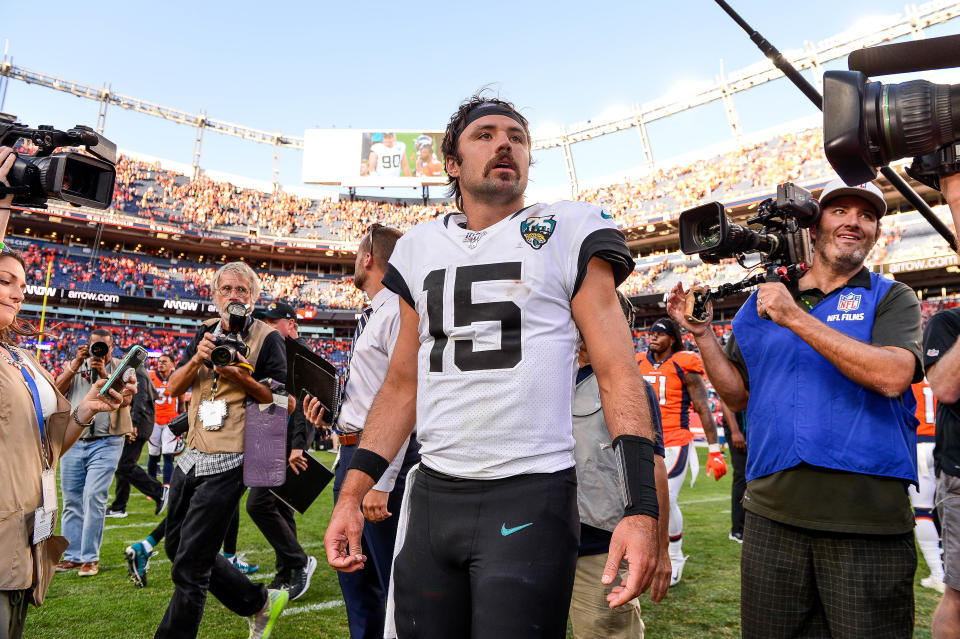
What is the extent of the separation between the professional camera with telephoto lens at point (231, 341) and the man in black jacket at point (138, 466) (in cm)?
532

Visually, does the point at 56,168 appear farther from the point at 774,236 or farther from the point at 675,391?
the point at 675,391

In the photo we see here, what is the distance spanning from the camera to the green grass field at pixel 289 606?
13.1 feet

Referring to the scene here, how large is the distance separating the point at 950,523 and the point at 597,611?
1.99 metres

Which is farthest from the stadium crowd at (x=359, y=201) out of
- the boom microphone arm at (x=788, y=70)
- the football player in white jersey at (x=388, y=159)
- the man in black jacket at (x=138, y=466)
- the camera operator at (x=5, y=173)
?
the camera operator at (x=5, y=173)

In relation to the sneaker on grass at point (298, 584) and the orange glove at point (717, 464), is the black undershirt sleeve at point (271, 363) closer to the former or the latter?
the sneaker on grass at point (298, 584)

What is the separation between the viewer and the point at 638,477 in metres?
1.43

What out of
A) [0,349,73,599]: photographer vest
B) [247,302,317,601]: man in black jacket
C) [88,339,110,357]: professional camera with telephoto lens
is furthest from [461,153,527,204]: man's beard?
[247,302,317,601]: man in black jacket

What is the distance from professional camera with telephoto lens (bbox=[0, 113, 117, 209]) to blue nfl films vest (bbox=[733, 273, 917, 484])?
271 cm

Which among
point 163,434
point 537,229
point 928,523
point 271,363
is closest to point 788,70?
point 537,229

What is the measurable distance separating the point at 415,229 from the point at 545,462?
0.95 meters

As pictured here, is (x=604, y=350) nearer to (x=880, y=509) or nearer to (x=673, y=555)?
(x=880, y=509)

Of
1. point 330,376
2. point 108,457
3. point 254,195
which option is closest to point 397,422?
point 330,376

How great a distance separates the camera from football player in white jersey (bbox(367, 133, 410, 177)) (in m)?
43.7

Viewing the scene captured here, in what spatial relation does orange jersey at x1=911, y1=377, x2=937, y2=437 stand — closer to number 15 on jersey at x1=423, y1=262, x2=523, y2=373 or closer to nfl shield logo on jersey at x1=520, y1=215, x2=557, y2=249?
nfl shield logo on jersey at x1=520, y1=215, x2=557, y2=249
